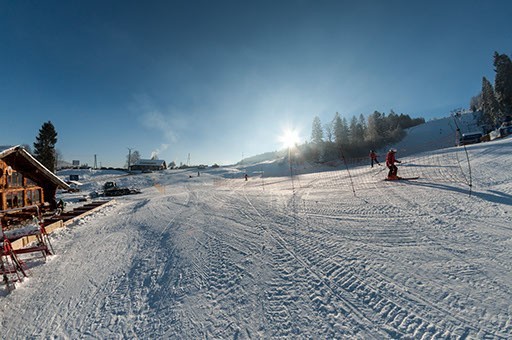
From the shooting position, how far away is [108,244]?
8195mm

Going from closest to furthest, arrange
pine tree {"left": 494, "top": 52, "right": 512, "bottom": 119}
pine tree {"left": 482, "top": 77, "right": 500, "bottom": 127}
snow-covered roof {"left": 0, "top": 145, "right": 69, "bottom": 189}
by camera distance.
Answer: snow-covered roof {"left": 0, "top": 145, "right": 69, "bottom": 189} < pine tree {"left": 494, "top": 52, "right": 512, "bottom": 119} < pine tree {"left": 482, "top": 77, "right": 500, "bottom": 127}

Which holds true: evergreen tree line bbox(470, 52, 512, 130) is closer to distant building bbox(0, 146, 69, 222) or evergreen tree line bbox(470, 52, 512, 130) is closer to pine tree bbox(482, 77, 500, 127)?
pine tree bbox(482, 77, 500, 127)

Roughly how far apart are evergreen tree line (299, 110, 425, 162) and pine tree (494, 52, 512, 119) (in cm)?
2651

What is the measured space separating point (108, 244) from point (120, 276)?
10.5 feet

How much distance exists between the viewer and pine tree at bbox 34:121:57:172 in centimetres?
4003

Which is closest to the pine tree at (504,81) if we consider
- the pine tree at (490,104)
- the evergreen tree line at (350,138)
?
the pine tree at (490,104)

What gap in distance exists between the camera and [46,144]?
40.8 m

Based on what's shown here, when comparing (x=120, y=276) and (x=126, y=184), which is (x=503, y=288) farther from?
(x=126, y=184)

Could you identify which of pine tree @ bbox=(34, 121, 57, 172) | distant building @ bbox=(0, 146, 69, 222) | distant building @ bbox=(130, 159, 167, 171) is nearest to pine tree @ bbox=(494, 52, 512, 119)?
distant building @ bbox=(0, 146, 69, 222)

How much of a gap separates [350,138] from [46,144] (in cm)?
7630

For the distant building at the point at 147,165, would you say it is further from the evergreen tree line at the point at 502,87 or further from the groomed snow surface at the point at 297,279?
the evergreen tree line at the point at 502,87

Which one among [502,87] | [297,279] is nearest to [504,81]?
[502,87]

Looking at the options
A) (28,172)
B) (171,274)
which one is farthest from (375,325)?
(28,172)

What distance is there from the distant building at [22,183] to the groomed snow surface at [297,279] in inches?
252
